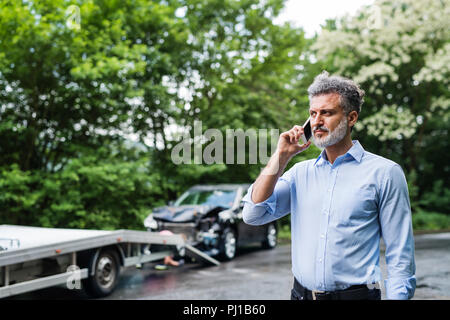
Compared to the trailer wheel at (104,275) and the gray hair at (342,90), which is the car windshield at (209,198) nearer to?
the trailer wheel at (104,275)

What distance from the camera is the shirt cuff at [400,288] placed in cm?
199

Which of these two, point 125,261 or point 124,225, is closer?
point 125,261

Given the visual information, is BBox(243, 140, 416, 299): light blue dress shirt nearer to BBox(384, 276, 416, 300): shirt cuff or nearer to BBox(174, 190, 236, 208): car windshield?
BBox(384, 276, 416, 300): shirt cuff

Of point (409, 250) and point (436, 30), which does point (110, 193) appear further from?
point (436, 30)

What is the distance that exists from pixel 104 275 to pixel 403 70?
16454 millimetres

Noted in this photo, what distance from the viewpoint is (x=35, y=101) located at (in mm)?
10898

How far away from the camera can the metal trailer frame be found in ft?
18.2

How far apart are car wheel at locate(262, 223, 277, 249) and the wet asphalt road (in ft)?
5.00

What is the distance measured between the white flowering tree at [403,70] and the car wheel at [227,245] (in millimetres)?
7166

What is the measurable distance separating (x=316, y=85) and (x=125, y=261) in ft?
19.4

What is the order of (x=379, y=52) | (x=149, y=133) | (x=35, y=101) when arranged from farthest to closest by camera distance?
(x=379, y=52), (x=149, y=133), (x=35, y=101)

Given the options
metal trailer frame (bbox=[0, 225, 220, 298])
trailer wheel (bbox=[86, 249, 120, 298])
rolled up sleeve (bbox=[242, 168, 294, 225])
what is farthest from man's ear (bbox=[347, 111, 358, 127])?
trailer wheel (bbox=[86, 249, 120, 298])
